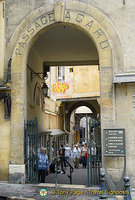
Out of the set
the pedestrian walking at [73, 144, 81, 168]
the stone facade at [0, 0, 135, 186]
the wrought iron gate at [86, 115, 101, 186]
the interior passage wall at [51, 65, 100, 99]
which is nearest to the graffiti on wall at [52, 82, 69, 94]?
the interior passage wall at [51, 65, 100, 99]

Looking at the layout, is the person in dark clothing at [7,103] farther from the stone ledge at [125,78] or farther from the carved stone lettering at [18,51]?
the stone ledge at [125,78]

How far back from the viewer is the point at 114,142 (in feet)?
27.5

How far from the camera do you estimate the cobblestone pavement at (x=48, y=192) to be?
7578 millimetres

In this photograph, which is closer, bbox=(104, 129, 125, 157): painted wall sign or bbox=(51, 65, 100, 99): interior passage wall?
bbox=(104, 129, 125, 157): painted wall sign

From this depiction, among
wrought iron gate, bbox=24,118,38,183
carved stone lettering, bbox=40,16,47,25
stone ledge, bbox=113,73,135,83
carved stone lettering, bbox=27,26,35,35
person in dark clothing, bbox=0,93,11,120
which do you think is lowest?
wrought iron gate, bbox=24,118,38,183

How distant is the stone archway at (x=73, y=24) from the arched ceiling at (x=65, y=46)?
3.79 ft

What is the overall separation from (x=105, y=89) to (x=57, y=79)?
54.5ft

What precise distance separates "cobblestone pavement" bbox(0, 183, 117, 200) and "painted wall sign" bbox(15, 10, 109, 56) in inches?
182

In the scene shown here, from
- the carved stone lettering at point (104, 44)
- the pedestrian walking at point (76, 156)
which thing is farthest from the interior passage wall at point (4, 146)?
the pedestrian walking at point (76, 156)

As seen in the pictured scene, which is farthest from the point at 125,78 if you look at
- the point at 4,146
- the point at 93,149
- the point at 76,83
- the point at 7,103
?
the point at 76,83

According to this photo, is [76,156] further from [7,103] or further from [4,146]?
[7,103]

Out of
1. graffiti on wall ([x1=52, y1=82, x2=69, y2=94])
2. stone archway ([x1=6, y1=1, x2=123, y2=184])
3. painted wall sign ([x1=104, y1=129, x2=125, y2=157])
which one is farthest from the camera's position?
graffiti on wall ([x1=52, y1=82, x2=69, y2=94])

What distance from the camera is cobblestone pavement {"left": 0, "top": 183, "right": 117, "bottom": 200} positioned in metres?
7.58

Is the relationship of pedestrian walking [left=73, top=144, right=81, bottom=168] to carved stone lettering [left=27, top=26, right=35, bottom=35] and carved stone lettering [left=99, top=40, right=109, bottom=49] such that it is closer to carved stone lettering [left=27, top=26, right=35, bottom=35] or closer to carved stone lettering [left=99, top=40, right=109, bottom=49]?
carved stone lettering [left=99, top=40, right=109, bottom=49]
